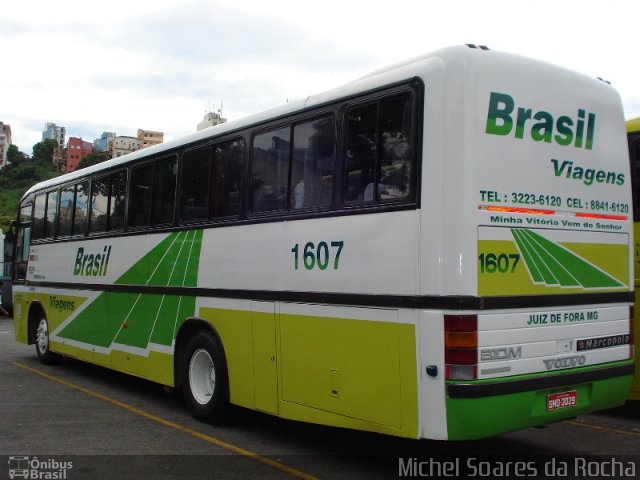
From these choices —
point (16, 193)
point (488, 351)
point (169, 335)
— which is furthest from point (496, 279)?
point (16, 193)

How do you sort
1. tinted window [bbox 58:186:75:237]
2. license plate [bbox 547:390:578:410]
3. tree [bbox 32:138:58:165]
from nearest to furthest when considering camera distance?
license plate [bbox 547:390:578:410] < tinted window [bbox 58:186:75:237] < tree [bbox 32:138:58:165]

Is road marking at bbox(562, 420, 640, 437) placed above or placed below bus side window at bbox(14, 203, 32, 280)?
below

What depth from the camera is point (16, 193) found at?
92.1m

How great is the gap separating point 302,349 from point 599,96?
3502mm

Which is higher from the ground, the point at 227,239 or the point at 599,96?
the point at 599,96

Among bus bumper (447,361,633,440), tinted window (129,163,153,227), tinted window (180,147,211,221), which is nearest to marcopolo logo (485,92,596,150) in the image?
bus bumper (447,361,633,440)

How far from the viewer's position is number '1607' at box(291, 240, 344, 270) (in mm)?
5711

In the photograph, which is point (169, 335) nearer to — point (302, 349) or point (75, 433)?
point (75, 433)

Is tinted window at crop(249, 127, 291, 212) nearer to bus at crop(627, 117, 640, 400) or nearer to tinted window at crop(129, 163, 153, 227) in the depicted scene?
tinted window at crop(129, 163, 153, 227)

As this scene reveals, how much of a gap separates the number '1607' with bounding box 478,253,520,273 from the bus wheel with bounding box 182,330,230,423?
341 cm

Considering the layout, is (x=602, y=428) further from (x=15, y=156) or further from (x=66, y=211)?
(x=15, y=156)

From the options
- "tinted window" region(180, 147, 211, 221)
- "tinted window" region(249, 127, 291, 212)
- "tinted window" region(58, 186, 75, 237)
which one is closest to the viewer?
"tinted window" region(249, 127, 291, 212)

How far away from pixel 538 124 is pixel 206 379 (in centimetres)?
463

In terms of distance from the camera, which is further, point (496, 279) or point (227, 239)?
point (227, 239)
